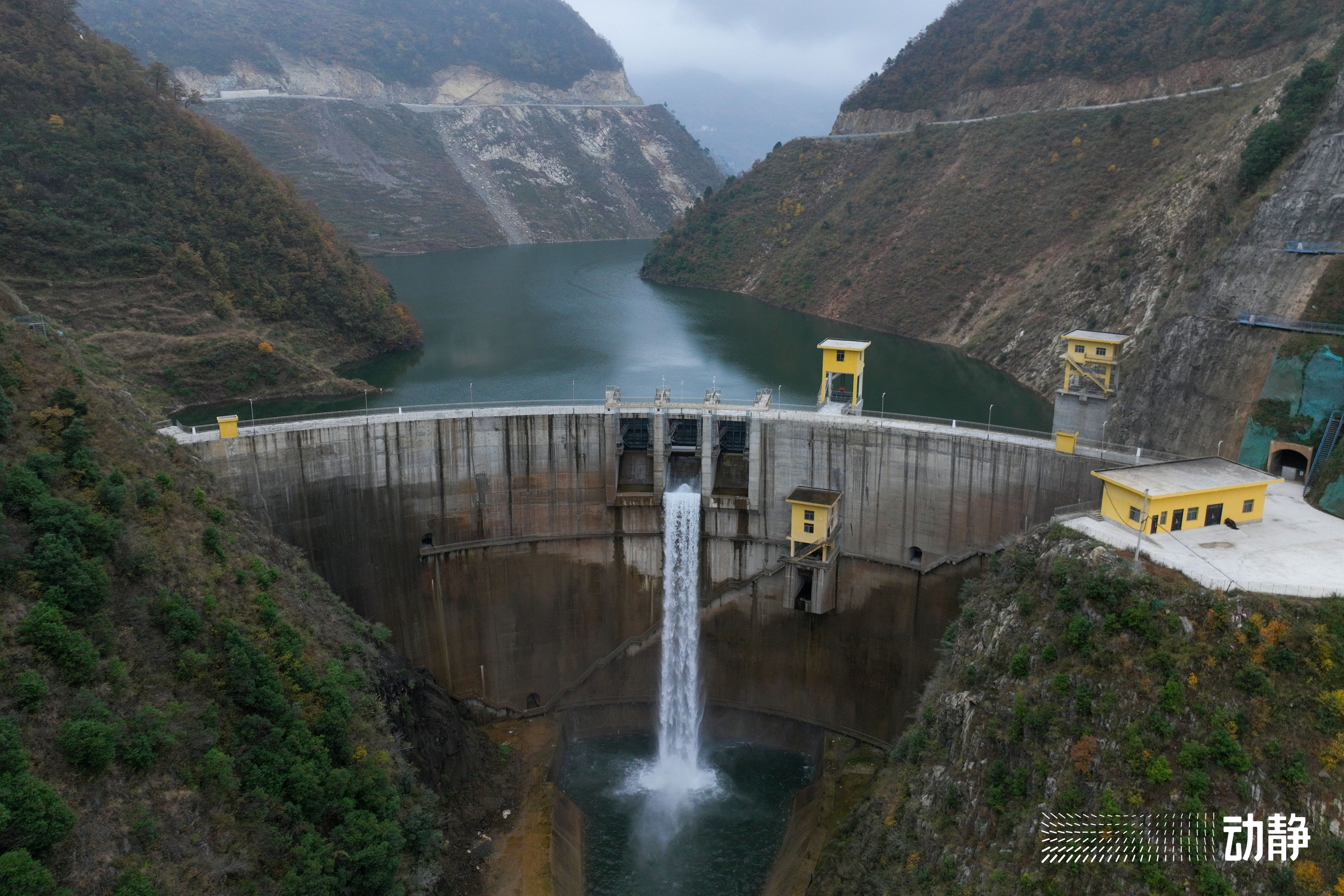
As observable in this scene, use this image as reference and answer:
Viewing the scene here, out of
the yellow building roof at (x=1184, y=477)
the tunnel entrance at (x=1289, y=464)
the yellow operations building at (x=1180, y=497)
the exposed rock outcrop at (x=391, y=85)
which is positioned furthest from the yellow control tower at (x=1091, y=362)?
the exposed rock outcrop at (x=391, y=85)

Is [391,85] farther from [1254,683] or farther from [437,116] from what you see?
[1254,683]

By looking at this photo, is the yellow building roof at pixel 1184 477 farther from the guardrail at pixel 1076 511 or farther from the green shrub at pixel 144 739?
the green shrub at pixel 144 739

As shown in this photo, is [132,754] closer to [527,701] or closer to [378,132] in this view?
[527,701]

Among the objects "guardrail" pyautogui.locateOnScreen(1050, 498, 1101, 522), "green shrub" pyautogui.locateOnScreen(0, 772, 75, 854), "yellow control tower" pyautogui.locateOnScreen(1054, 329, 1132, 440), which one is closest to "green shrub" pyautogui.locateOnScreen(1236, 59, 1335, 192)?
"yellow control tower" pyautogui.locateOnScreen(1054, 329, 1132, 440)

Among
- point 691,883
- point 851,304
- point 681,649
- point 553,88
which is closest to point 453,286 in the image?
point 851,304

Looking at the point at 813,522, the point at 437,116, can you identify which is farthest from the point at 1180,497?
the point at 437,116

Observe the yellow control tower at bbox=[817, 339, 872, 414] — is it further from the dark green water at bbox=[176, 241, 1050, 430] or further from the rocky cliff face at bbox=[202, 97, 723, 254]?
the rocky cliff face at bbox=[202, 97, 723, 254]
